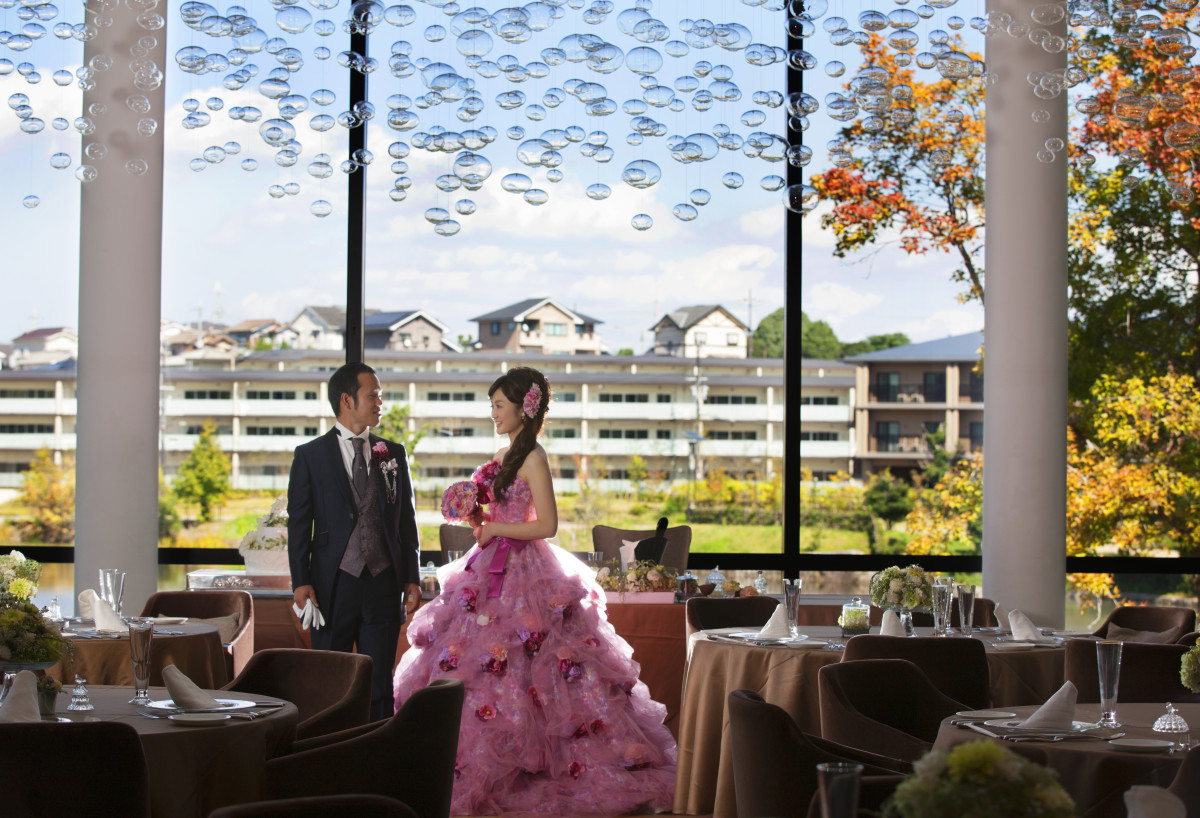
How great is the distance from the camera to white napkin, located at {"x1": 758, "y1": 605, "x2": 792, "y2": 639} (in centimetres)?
446

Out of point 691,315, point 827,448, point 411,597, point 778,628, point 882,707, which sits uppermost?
point 691,315

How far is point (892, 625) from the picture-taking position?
450cm

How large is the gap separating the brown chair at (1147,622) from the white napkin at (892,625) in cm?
108

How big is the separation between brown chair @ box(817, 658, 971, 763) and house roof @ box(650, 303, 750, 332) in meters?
3.83

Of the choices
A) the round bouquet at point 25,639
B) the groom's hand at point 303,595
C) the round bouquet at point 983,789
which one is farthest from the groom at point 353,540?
the round bouquet at point 983,789

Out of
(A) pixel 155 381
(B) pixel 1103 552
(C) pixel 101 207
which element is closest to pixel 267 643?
(A) pixel 155 381

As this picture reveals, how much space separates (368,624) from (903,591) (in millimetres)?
1963

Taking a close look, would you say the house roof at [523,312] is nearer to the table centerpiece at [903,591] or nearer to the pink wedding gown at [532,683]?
the pink wedding gown at [532,683]

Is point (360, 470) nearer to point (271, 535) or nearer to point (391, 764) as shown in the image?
point (391, 764)

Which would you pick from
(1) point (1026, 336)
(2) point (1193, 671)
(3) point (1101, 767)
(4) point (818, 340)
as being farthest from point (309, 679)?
(4) point (818, 340)

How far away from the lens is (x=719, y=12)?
6.89 metres

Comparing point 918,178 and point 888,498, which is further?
point 918,178

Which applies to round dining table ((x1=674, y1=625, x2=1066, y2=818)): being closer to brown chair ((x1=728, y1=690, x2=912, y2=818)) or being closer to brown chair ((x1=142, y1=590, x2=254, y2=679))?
brown chair ((x1=728, y1=690, x2=912, y2=818))

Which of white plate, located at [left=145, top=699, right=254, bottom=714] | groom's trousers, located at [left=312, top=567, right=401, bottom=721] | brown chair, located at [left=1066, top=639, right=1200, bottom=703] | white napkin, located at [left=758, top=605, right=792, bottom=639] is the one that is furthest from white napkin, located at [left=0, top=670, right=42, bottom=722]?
brown chair, located at [left=1066, top=639, right=1200, bottom=703]
